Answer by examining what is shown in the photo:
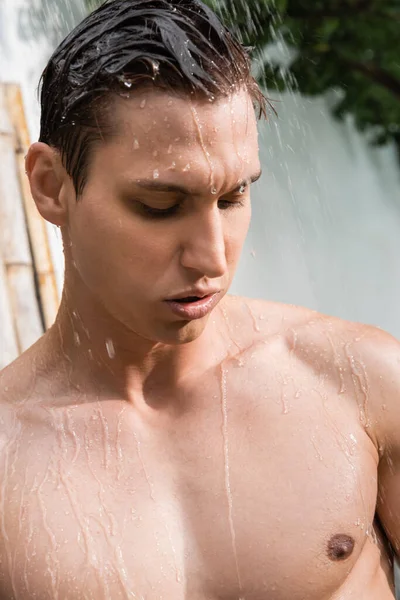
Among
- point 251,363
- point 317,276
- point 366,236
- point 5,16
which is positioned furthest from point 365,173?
point 251,363

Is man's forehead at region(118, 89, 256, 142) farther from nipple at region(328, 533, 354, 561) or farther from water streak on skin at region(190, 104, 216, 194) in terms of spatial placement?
nipple at region(328, 533, 354, 561)

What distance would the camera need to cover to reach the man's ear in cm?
154

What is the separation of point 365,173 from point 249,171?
2861 mm

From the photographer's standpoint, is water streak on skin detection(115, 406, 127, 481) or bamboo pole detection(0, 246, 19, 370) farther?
bamboo pole detection(0, 246, 19, 370)

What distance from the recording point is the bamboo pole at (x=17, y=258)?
258 cm

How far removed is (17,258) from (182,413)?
109cm

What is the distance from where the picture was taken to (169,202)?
1380mm

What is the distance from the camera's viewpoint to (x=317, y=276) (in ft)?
12.9

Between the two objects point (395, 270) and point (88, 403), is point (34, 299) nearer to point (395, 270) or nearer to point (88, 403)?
point (88, 403)

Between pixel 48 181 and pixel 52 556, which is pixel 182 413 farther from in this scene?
pixel 48 181

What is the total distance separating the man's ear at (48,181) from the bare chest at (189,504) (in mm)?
337

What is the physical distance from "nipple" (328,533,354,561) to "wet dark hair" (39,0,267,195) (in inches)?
27.1

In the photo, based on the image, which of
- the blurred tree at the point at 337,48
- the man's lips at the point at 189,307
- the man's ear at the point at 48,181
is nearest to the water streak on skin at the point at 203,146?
the man's lips at the point at 189,307

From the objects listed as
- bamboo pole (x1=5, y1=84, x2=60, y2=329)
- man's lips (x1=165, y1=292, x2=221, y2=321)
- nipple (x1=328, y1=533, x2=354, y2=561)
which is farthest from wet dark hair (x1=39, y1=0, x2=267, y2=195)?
bamboo pole (x1=5, y1=84, x2=60, y2=329)
